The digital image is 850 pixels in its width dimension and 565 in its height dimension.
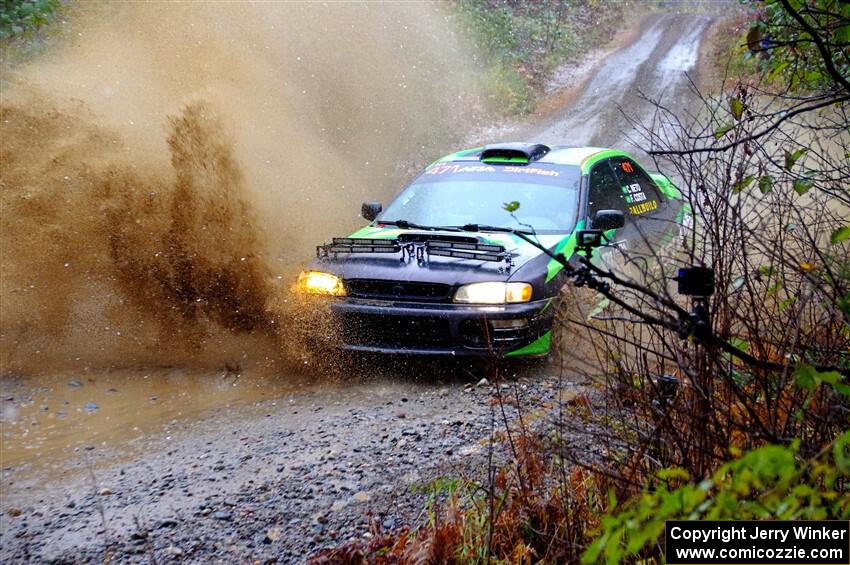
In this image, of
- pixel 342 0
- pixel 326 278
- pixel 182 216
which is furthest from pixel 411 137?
pixel 326 278

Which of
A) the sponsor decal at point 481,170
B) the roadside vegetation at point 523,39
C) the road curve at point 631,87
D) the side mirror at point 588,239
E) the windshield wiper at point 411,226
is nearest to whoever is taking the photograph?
the side mirror at point 588,239

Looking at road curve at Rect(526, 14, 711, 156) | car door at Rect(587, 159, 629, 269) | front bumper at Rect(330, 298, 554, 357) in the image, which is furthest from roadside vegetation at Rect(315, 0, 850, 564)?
road curve at Rect(526, 14, 711, 156)

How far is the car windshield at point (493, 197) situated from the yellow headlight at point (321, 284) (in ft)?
3.80

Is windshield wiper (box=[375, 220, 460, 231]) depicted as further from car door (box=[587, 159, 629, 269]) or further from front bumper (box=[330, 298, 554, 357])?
car door (box=[587, 159, 629, 269])

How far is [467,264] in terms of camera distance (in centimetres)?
610

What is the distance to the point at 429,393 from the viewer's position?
603 cm

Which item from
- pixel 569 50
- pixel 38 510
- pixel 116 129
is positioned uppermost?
pixel 569 50

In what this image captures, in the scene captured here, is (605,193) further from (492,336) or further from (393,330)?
(393,330)

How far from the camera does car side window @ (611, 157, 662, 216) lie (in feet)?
25.4

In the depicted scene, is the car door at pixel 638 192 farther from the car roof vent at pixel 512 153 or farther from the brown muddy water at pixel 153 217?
the brown muddy water at pixel 153 217

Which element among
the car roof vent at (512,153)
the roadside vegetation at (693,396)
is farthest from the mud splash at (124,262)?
the roadside vegetation at (693,396)

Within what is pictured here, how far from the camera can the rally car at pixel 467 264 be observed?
236 inches

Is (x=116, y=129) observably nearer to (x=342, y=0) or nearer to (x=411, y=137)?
(x=411, y=137)

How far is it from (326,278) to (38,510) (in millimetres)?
2691
